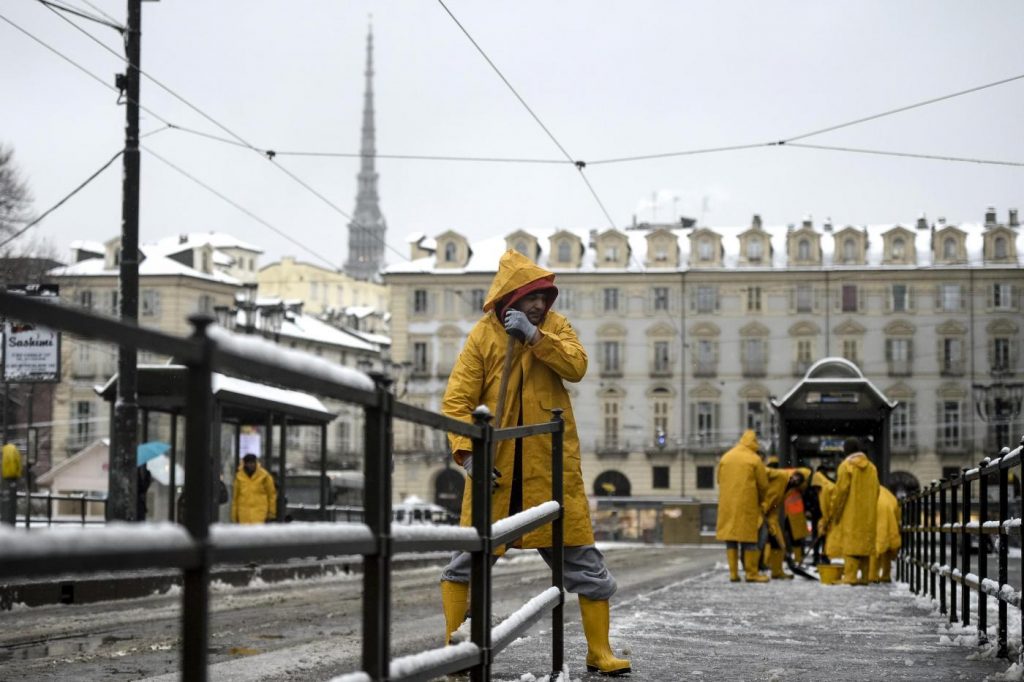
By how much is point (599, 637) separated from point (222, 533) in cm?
461

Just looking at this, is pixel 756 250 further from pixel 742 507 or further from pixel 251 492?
pixel 251 492

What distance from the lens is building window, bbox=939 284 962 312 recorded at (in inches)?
3514

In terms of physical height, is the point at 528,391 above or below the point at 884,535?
above

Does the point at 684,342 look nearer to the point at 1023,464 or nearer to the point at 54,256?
the point at 54,256

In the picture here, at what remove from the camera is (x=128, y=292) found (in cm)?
1939

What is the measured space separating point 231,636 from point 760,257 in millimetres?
81906

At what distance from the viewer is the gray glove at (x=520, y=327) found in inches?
285

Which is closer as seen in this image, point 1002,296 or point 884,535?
point 884,535

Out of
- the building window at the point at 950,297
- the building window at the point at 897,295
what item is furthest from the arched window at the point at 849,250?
the building window at the point at 950,297

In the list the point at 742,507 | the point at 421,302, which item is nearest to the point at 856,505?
the point at 742,507

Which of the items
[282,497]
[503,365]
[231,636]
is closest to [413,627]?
[231,636]

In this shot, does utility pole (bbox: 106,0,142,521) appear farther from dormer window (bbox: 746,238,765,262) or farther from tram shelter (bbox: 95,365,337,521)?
dormer window (bbox: 746,238,765,262)

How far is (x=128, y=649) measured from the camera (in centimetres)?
996

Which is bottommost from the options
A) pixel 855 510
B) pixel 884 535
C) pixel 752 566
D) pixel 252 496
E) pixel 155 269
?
pixel 752 566
